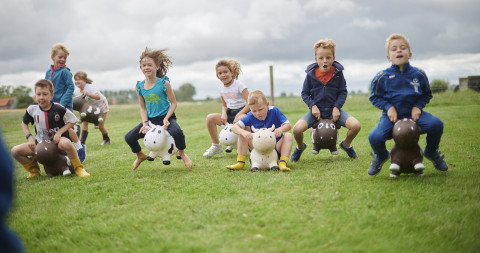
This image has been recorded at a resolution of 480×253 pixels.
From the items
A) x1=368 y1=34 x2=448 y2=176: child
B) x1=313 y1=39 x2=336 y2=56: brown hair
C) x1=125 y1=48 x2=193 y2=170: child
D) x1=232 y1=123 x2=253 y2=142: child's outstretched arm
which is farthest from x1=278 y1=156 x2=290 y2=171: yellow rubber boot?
x1=313 y1=39 x2=336 y2=56: brown hair

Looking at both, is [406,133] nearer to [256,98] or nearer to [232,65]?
[256,98]

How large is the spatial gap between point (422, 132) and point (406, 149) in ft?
1.05

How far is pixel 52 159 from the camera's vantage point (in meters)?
6.05

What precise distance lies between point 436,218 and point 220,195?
224cm

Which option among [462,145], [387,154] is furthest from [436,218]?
[462,145]

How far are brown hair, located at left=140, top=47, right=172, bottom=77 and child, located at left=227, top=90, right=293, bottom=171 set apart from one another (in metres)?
1.72

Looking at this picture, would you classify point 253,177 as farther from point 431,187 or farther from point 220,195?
point 431,187

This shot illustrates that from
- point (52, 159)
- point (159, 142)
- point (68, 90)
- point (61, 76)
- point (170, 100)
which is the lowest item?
point (52, 159)

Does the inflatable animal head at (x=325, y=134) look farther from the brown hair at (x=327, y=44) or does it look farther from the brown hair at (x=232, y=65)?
the brown hair at (x=232, y=65)

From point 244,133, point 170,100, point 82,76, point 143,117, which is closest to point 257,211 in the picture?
point 244,133

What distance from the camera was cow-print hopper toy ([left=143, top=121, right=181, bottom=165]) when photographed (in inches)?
229

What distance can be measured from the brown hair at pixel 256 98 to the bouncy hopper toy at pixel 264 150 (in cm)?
43

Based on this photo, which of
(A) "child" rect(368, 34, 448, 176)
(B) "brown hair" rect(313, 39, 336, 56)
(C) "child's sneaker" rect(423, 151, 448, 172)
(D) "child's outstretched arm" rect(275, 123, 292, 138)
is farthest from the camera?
(B) "brown hair" rect(313, 39, 336, 56)

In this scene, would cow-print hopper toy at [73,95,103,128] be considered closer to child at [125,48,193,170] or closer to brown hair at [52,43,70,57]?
brown hair at [52,43,70,57]
